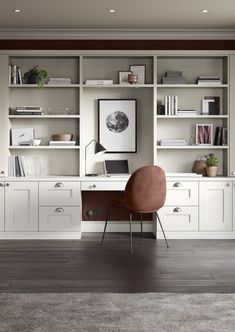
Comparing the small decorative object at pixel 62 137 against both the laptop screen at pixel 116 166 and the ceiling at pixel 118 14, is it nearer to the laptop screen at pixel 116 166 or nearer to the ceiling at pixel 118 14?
the laptop screen at pixel 116 166

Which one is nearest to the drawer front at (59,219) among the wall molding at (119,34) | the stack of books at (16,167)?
the stack of books at (16,167)

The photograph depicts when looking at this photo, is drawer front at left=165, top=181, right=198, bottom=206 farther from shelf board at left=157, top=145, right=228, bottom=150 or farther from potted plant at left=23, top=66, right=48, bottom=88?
potted plant at left=23, top=66, right=48, bottom=88

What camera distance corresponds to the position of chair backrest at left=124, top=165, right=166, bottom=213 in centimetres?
620

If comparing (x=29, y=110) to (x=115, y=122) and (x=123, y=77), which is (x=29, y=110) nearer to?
(x=115, y=122)

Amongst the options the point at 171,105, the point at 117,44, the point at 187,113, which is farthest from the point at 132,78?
the point at 187,113

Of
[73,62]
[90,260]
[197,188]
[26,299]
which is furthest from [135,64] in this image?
[26,299]

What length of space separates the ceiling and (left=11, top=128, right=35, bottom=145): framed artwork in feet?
4.03

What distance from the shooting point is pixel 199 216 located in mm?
6941

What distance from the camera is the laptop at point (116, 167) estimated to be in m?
7.37

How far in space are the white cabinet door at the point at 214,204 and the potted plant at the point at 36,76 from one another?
7.34 ft

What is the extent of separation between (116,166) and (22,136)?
1.22 meters

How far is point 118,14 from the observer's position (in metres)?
6.39

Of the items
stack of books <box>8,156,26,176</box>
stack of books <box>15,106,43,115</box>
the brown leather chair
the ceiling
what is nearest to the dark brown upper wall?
the ceiling

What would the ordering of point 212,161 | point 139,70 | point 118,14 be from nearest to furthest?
point 118,14, point 212,161, point 139,70
